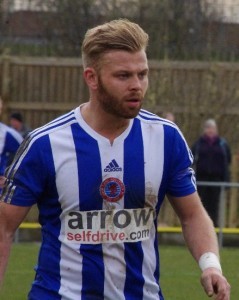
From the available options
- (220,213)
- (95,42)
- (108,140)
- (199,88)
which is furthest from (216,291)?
(199,88)

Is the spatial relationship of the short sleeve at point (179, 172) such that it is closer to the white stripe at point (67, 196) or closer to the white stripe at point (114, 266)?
A: the white stripe at point (114, 266)

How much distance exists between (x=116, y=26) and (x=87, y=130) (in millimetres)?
504

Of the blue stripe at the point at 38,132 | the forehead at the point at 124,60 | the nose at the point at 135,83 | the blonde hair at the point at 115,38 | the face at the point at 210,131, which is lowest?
the face at the point at 210,131

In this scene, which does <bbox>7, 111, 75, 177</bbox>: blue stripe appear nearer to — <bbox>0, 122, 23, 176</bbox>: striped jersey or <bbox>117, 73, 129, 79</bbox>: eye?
<bbox>117, 73, 129, 79</bbox>: eye

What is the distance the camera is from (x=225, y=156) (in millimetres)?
16219

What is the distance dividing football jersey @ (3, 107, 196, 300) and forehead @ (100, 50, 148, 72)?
353 mm

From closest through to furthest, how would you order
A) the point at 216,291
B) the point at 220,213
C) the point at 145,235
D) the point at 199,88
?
the point at 216,291
the point at 145,235
the point at 220,213
the point at 199,88

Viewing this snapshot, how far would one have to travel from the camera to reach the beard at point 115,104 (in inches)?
186

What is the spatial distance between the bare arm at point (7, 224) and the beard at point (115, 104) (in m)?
0.56

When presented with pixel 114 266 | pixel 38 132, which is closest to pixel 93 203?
pixel 114 266

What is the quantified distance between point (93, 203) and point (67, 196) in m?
0.12

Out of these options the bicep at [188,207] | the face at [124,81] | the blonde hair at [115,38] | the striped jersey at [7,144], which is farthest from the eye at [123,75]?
the striped jersey at [7,144]

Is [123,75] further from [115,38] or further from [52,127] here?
[52,127]

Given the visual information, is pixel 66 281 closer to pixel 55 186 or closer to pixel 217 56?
pixel 55 186
